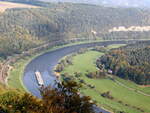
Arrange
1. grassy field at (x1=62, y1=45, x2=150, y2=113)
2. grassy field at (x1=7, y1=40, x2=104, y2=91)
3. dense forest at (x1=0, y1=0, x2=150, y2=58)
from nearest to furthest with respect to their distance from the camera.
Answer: grassy field at (x1=62, y1=45, x2=150, y2=113) → grassy field at (x1=7, y1=40, x2=104, y2=91) → dense forest at (x1=0, y1=0, x2=150, y2=58)

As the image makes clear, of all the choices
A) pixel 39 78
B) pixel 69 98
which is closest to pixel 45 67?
pixel 39 78

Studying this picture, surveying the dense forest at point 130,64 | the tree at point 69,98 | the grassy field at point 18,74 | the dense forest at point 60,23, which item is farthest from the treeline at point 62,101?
the dense forest at point 60,23

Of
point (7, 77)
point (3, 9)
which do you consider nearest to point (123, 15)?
point (3, 9)

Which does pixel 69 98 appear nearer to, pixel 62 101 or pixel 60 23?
pixel 62 101

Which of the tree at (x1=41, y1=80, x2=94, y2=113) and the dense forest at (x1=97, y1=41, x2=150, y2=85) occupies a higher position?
the tree at (x1=41, y1=80, x2=94, y2=113)

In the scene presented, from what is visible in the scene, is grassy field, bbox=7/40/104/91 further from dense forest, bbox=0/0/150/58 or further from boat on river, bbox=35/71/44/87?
dense forest, bbox=0/0/150/58

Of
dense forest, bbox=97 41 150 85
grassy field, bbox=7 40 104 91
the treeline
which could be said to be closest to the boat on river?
grassy field, bbox=7 40 104 91

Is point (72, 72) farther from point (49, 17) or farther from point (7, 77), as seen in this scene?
point (49, 17)
